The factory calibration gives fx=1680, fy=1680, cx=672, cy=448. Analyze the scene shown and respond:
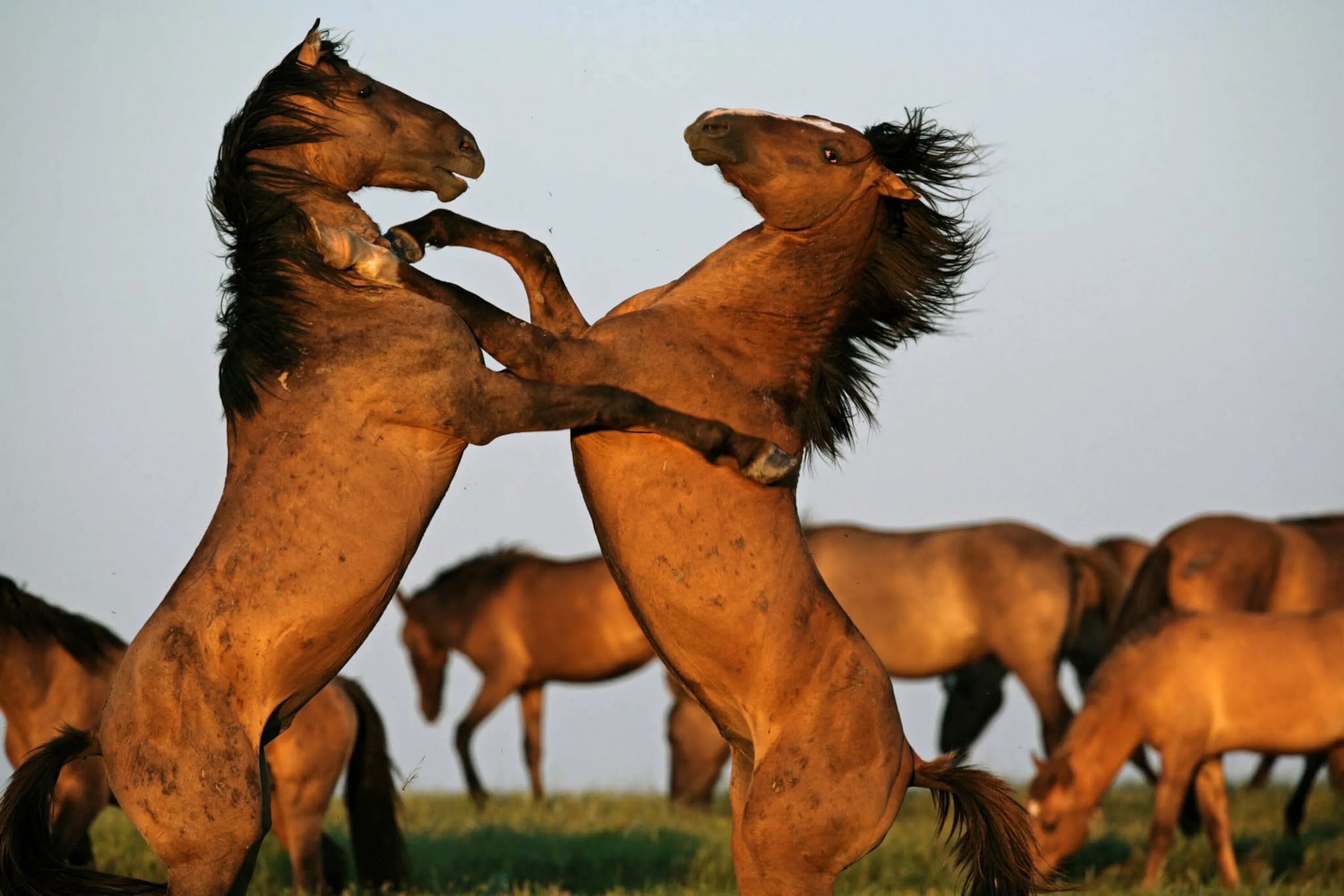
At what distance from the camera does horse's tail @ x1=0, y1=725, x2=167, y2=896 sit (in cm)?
539

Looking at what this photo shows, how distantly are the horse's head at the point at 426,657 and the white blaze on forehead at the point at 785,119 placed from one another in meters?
11.2

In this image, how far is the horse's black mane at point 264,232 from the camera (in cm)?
523

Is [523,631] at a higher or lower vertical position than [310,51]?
lower

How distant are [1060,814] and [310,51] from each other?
684 centimetres

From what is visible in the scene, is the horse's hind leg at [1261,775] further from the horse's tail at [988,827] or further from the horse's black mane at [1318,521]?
the horse's tail at [988,827]

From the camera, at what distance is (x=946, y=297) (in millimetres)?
6191

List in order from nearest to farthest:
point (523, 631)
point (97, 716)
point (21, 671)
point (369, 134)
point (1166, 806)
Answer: point (369, 134) → point (97, 716) → point (21, 671) → point (1166, 806) → point (523, 631)

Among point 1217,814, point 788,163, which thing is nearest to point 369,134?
point 788,163

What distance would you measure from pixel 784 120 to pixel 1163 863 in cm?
584

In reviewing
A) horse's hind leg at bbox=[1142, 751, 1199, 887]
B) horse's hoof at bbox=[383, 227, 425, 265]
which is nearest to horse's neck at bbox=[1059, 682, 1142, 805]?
horse's hind leg at bbox=[1142, 751, 1199, 887]

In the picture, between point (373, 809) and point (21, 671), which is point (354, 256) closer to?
point (21, 671)

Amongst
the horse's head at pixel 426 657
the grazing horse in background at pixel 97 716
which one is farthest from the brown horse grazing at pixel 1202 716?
the horse's head at pixel 426 657

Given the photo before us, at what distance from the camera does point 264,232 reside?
531 cm

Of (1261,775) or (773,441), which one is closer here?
(773,441)
